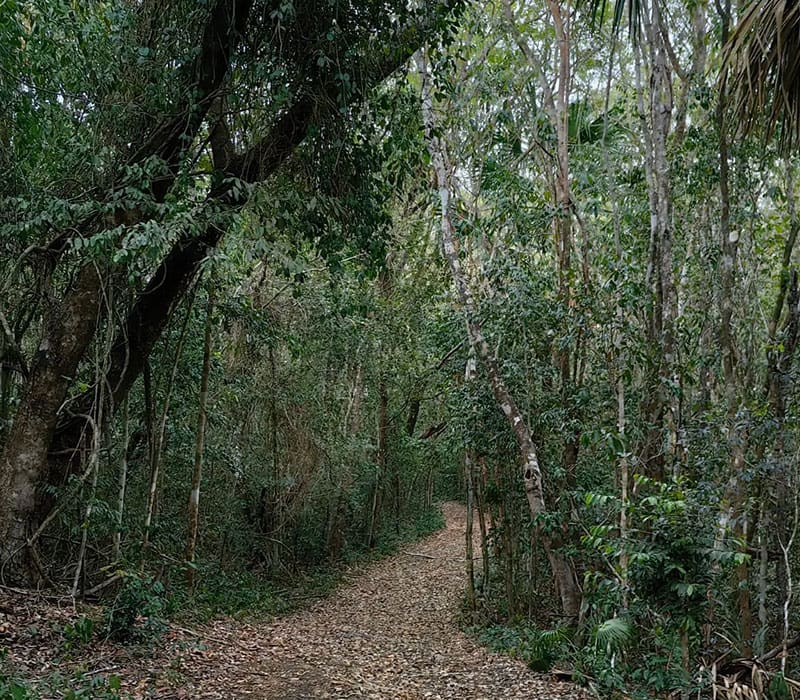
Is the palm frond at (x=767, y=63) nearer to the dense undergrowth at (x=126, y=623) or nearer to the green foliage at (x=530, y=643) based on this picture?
the dense undergrowth at (x=126, y=623)

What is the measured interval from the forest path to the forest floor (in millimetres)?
12

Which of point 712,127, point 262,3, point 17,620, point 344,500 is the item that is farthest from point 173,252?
point 344,500

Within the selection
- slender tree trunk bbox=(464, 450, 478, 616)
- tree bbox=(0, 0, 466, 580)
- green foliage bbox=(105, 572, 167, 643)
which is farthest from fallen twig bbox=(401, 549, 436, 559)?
tree bbox=(0, 0, 466, 580)

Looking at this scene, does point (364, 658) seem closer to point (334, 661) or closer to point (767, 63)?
point (334, 661)

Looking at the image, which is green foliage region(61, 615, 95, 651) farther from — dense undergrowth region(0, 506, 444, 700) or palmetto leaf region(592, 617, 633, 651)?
palmetto leaf region(592, 617, 633, 651)

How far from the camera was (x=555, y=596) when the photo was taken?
10164 millimetres

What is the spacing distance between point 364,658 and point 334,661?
23.7 inches

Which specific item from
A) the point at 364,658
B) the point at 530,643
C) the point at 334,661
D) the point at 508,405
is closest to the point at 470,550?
the point at 530,643

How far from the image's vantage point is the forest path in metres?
6.35

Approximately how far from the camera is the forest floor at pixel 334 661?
5754 mm

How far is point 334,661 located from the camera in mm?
7629

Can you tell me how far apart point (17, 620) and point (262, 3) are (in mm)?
5706

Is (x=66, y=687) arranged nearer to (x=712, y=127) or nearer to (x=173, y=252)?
(x=173, y=252)

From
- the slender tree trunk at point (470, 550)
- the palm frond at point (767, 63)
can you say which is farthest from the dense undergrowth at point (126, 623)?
the palm frond at point (767, 63)
